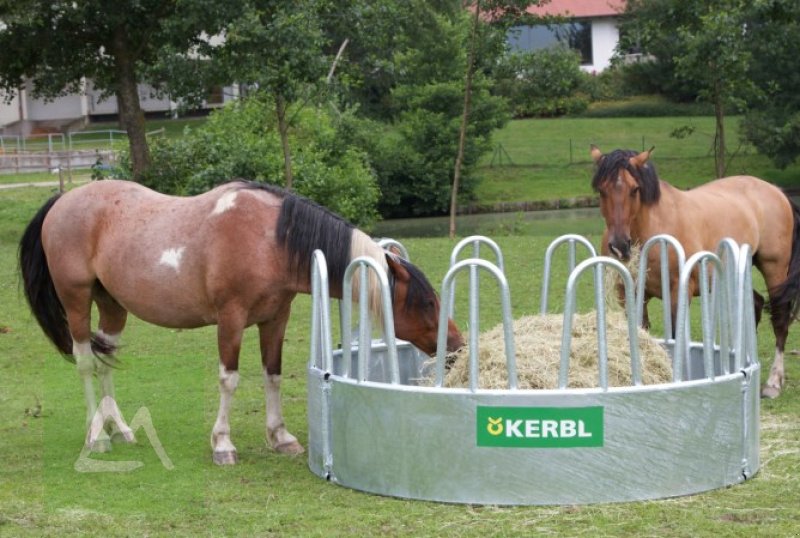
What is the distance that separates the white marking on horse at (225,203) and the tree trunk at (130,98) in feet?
47.8

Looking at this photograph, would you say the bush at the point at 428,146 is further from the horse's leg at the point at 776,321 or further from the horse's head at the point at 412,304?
the horse's head at the point at 412,304

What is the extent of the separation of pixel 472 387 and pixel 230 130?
19.4 meters

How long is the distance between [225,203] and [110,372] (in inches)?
62.8

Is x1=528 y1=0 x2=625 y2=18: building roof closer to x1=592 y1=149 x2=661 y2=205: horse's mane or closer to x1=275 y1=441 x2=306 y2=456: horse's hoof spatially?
x1=592 y1=149 x2=661 y2=205: horse's mane

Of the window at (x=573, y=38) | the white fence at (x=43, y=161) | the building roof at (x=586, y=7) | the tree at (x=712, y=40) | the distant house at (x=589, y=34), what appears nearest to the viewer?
the tree at (x=712, y=40)

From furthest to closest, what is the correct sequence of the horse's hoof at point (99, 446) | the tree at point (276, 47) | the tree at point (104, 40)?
the tree at point (104, 40)
the tree at point (276, 47)
the horse's hoof at point (99, 446)

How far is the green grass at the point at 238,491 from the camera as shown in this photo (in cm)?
571

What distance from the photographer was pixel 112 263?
7.43m

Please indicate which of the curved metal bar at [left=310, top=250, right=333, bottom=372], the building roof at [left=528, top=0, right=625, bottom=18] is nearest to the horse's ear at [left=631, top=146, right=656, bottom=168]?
the curved metal bar at [left=310, top=250, right=333, bottom=372]

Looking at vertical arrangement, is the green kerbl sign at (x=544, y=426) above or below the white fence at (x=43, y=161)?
below

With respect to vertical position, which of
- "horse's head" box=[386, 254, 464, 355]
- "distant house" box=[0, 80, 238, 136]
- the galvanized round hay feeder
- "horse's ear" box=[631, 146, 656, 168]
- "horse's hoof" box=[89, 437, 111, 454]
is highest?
"distant house" box=[0, 80, 238, 136]

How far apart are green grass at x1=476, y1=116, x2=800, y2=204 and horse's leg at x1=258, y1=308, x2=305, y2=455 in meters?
27.4

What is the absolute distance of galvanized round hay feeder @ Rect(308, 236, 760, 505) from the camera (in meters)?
5.95

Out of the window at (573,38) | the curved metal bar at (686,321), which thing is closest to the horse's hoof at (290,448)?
the curved metal bar at (686,321)
